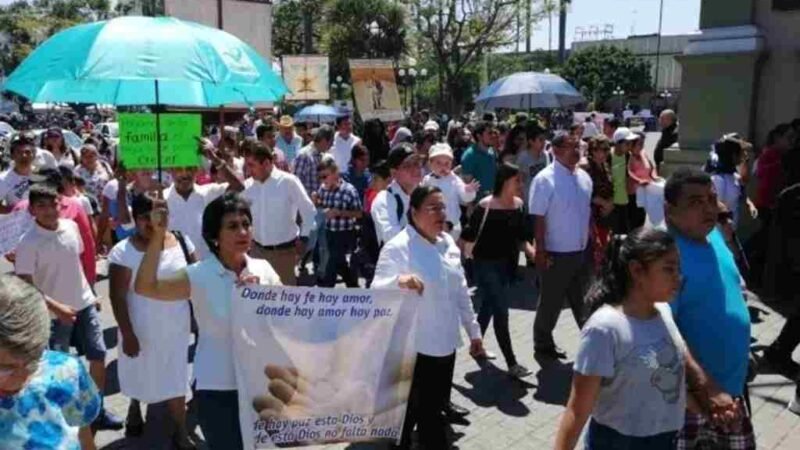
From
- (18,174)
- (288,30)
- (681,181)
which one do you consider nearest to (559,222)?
(681,181)

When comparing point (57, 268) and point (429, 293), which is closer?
point (429, 293)

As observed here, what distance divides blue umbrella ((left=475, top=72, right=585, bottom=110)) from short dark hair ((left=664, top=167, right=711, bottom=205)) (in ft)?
31.6

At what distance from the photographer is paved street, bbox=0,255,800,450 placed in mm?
4887

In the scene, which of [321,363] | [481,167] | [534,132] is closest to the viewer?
[321,363]

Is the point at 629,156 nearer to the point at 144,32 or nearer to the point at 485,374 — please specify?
the point at 485,374

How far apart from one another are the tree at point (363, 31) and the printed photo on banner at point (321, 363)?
1638 inches

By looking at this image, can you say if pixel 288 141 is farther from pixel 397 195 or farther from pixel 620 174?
pixel 397 195

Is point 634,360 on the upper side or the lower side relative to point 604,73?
lower


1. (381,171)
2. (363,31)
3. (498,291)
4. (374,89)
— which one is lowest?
(498,291)

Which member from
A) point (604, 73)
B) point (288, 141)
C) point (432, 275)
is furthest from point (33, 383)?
point (604, 73)

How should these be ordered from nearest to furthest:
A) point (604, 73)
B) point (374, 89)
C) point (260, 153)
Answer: point (260, 153) → point (374, 89) → point (604, 73)

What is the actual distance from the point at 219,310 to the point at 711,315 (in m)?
2.13

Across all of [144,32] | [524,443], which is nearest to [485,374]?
[524,443]

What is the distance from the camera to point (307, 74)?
2819 centimetres
